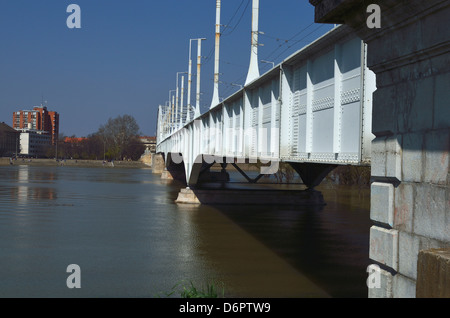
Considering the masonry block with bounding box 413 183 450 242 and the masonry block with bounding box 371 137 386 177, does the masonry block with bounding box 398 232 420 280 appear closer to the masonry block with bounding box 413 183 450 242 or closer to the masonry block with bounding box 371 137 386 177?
the masonry block with bounding box 413 183 450 242

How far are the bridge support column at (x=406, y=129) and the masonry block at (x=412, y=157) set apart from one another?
0.04ft

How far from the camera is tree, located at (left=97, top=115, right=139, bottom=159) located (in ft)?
587

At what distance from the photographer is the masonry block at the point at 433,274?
550cm

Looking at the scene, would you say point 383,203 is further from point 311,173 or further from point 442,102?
point 311,173

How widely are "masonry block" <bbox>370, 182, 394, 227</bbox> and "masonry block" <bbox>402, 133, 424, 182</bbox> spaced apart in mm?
339

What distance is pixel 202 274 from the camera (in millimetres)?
17000

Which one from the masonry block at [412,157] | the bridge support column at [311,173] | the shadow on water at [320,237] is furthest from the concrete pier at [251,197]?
the masonry block at [412,157]

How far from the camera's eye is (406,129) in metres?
6.84

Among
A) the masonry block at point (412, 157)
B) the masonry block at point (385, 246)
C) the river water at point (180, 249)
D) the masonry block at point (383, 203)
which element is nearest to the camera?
the masonry block at point (412, 157)

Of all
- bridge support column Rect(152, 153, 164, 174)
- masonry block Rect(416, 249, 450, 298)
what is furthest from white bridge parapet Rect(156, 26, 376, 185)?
bridge support column Rect(152, 153, 164, 174)

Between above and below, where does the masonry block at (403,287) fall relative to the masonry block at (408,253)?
below

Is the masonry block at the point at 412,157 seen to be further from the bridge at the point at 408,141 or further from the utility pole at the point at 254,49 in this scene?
the utility pole at the point at 254,49
